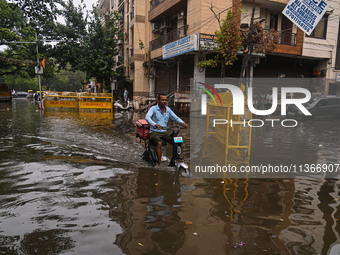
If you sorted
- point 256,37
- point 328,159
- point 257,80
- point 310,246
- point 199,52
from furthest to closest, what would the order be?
point 257,80
point 199,52
point 256,37
point 328,159
point 310,246

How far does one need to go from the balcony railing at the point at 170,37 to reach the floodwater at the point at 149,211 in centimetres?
1551

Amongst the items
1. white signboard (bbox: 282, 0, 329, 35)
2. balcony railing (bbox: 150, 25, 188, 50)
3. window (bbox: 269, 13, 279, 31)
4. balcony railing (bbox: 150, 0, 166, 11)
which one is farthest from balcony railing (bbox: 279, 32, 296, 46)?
white signboard (bbox: 282, 0, 329, 35)

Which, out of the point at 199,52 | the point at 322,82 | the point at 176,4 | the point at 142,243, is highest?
the point at 176,4

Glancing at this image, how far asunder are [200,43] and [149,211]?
14.7 meters

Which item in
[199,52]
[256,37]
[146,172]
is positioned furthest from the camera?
[199,52]

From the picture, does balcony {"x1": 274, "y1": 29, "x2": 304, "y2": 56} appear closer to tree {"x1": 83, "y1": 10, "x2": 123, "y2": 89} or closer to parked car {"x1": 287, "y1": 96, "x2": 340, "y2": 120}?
parked car {"x1": 287, "y1": 96, "x2": 340, "y2": 120}

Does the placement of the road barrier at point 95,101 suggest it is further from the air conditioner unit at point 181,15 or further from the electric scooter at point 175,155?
the electric scooter at point 175,155

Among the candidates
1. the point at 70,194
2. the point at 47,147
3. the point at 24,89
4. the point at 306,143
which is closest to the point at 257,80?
the point at 306,143

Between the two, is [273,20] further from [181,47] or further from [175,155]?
[175,155]

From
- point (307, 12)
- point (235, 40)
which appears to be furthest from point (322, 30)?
point (307, 12)

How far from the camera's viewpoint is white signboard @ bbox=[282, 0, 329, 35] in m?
7.47

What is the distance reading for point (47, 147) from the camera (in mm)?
7895

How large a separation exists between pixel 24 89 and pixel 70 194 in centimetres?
8566

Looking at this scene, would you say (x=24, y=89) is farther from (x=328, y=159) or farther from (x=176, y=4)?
(x=328, y=159)
